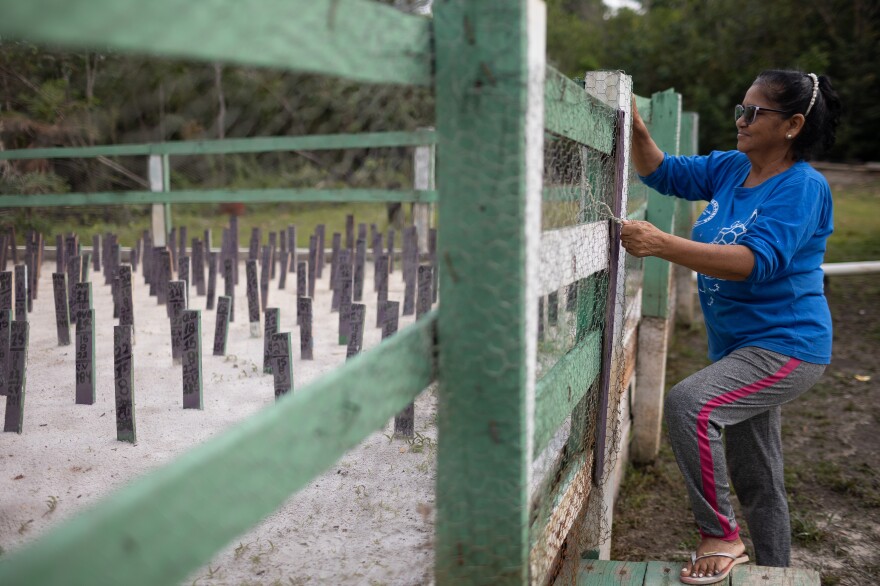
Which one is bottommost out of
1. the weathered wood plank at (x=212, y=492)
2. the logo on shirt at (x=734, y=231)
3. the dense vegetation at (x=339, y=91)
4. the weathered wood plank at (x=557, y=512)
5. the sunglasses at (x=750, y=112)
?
the weathered wood plank at (x=557, y=512)

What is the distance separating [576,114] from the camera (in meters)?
1.64

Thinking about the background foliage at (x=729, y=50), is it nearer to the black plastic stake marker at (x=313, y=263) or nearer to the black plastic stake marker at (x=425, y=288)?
the black plastic stake marker at (x=313, y=263)

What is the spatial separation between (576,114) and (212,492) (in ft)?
3.78

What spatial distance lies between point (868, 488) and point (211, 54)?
3.66 metres

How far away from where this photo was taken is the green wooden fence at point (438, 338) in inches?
27.4

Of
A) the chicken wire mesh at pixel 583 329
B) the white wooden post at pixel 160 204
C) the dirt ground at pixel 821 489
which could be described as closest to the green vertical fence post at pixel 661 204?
the dirt ground at pixel 821 489

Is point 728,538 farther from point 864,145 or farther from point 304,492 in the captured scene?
point 864,145

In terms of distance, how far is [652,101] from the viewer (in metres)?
3.91

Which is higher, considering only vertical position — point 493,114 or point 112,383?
point 493,114

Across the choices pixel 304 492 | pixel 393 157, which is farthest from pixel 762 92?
pixel 393 157

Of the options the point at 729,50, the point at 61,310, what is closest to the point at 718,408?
the point at 61,310

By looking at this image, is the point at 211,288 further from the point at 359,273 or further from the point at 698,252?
the point at 698,252

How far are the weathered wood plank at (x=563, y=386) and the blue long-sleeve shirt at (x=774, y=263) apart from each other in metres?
Result: 0.46

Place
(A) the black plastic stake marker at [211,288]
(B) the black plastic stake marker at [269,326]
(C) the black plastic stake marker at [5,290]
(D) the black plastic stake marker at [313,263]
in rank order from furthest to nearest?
(D) the black plastic stake marker at [313,263] < (A) the black plastic stake marker at [211,288] < (C) the black plastic stake marker at [5,290] < (B) the black plastic stake marker at [269,326]
